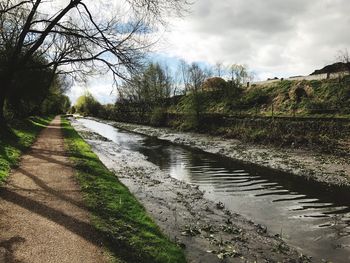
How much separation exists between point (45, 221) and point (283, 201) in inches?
339

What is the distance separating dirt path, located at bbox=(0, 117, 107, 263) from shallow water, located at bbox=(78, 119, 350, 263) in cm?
517

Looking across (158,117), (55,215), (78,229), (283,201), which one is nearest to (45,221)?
(55,215)

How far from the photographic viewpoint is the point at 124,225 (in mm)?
8328

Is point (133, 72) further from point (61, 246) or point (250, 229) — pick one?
point (61, 246)

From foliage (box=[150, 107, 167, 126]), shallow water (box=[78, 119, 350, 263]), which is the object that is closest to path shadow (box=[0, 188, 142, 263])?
shallow water (box=[78, 119, 350, 263])

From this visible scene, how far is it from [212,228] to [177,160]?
13.4 meters

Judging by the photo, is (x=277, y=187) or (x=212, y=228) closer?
(x=212, y=228)

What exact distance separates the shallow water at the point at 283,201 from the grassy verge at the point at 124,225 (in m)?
3.55

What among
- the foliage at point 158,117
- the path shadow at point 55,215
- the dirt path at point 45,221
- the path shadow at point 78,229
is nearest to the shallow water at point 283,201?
the path shadow at point 78,229

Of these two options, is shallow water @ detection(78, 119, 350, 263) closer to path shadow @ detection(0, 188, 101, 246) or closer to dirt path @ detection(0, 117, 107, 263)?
path shadow @ detection(0, 188, 101, 246)

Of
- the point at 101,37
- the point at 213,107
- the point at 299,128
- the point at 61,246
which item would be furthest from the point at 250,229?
the point at 213,107

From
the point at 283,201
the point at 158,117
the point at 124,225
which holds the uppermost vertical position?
the point at 158,117

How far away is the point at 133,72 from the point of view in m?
15.5

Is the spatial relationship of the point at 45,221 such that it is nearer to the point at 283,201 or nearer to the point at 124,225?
the point at 124,225
